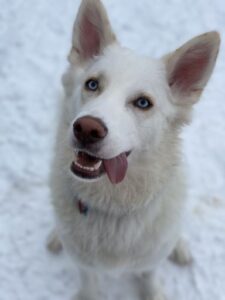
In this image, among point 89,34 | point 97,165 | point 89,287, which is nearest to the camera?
point 97,165

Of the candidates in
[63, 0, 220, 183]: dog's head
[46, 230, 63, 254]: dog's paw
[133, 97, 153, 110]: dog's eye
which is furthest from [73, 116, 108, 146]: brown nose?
[46, 230, 63, 254]: dog's paw

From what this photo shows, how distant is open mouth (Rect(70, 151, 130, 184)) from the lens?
259 cm

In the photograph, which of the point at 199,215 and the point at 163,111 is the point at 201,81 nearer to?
the point at 163,111

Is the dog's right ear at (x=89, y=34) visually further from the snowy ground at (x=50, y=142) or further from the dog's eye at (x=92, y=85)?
the snowy ground at (x=50, y=142)

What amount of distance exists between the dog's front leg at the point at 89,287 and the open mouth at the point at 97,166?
116 centimetres

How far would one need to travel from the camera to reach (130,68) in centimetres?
278

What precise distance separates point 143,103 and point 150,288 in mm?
1677

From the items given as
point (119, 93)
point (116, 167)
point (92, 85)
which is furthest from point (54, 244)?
point (119, 93)

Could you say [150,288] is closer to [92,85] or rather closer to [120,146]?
[120,146]

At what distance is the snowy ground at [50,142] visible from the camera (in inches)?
155

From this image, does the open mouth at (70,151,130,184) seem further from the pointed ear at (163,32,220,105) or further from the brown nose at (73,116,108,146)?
the pointed ear at (163,32,220,105)

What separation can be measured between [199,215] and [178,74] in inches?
69.2

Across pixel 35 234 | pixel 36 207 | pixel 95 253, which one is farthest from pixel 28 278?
pixel 95 253

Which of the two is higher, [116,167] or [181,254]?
[116,167]
